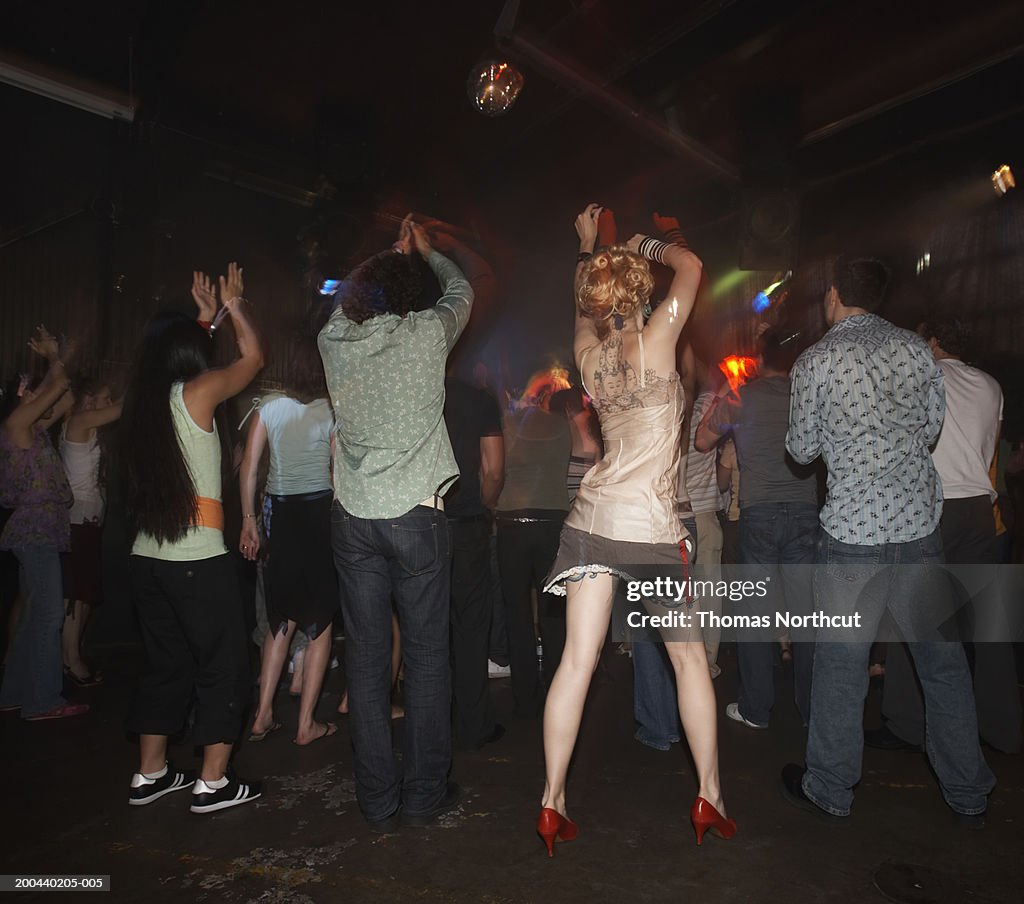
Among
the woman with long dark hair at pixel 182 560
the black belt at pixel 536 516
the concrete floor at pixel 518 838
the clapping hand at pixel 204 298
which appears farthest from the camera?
the black belt at pixel 536 516

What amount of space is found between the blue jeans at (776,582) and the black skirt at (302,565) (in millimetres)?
1921

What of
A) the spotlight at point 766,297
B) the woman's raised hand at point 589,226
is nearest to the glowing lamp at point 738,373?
the woman's raised hand at point 589,226

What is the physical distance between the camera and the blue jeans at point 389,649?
2.29 metres

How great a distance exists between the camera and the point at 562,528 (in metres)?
2.51

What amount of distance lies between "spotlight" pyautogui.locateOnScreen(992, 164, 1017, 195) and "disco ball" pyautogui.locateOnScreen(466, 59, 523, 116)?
14.3 ft

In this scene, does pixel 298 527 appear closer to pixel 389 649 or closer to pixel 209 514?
pixel 209 514

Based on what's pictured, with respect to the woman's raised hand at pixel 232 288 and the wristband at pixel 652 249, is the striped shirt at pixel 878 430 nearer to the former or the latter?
the wristband at pixel 652 249

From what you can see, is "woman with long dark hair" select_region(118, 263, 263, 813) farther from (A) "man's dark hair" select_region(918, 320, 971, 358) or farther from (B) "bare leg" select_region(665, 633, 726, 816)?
(A) "man's dark hair" select_region(918, 320, 971, 358)

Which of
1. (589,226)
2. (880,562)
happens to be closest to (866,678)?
(880,562)

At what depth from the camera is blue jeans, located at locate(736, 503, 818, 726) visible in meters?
3.19

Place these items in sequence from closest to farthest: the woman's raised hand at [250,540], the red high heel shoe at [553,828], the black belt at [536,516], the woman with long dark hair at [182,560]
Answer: the red high heel shoe at [553,828] → the woman with long dark hair at [182,560] → the woman's raised hand at [250,540] → the black belt at [536,516]

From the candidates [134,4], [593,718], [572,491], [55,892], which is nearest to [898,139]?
[572,491]

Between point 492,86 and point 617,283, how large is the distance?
335 cm

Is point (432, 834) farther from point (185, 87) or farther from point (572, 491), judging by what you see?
point (185, 87)
